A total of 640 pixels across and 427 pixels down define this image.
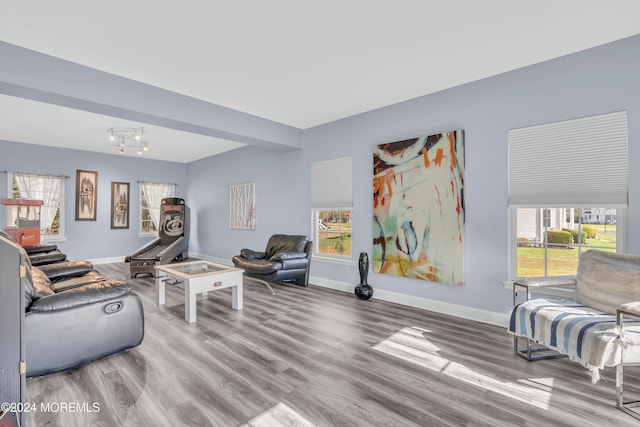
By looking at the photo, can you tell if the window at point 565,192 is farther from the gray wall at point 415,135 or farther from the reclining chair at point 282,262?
the reclining chair at point 282,262

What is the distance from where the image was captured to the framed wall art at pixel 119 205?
7.58 meters

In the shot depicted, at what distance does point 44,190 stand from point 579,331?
9.16 m

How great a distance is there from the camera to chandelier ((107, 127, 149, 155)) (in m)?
5.39

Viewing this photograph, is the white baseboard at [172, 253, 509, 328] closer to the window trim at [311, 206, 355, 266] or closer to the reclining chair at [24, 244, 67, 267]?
the window trim at [311, 206, 355, 266]

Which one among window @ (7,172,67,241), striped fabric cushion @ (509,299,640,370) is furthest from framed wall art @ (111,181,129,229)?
striped fabric cushion @ (509,299,640,370)

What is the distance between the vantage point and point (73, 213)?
22.9 ft

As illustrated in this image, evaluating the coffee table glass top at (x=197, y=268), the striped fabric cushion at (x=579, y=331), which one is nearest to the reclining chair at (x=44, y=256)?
the coffee table glass top at (x=197, y=268)

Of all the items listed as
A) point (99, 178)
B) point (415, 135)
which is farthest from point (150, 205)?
point (415, 135)

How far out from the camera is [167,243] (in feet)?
23.2

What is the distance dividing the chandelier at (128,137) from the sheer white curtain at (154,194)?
5.69 ft

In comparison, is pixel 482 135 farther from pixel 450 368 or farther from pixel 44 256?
pixel 44 256

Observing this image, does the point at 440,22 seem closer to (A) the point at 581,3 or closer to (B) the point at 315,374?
(A) the point at 581,3

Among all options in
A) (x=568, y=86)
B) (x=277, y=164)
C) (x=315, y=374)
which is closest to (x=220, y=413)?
(x=315, y=374)

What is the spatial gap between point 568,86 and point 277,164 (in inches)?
178
